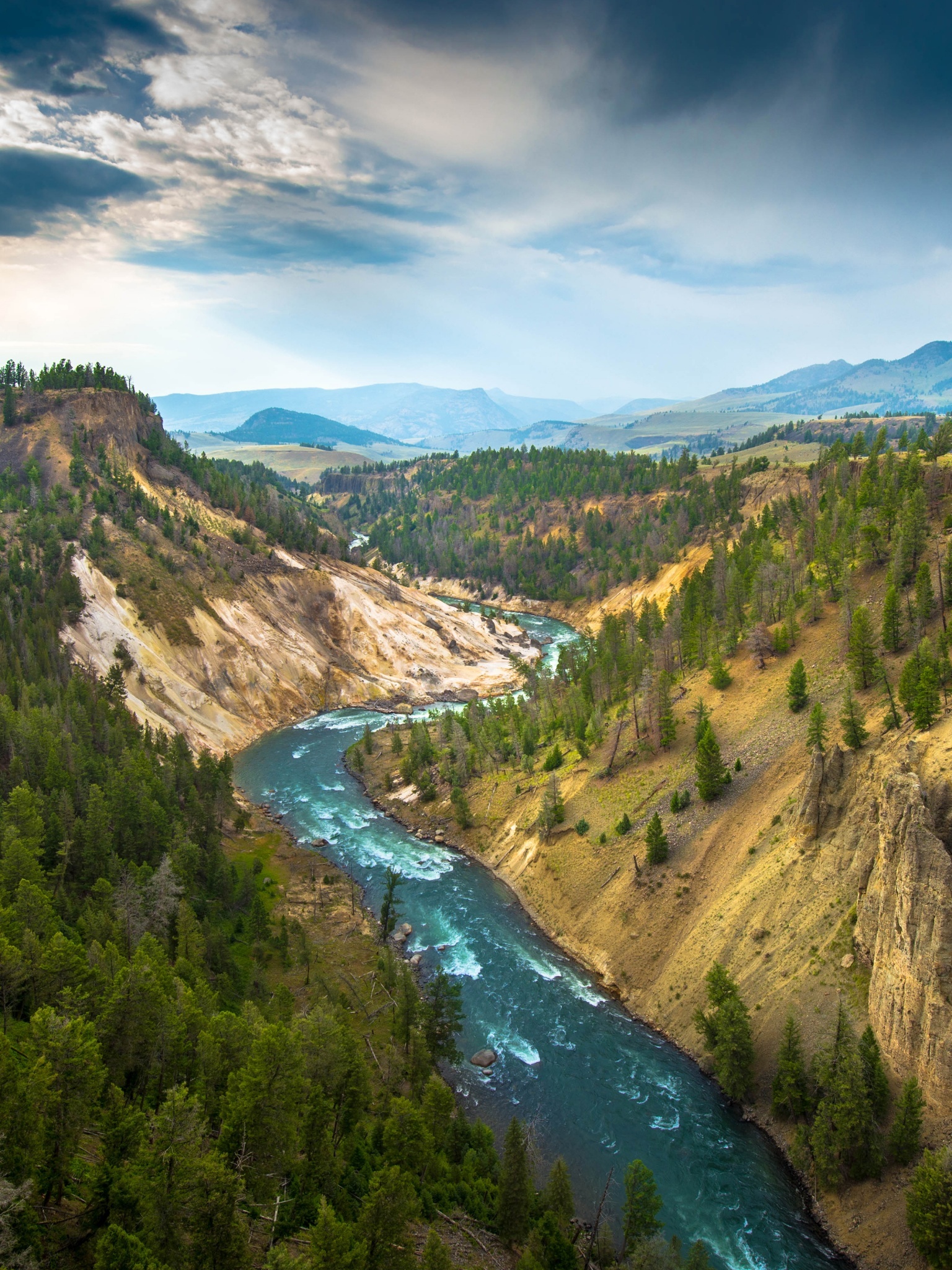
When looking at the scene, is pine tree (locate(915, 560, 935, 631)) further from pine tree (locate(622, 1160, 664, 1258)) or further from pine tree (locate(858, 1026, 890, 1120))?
pine tree (locate(622, 1160, 664, 1258))

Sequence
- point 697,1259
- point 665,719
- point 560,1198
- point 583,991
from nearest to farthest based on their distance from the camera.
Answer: point 697,1259
point 560,1198
point 583,991
point 665,719

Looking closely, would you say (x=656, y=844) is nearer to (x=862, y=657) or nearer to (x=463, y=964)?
(x=463, y=964)

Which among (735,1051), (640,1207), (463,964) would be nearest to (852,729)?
(735,1051)

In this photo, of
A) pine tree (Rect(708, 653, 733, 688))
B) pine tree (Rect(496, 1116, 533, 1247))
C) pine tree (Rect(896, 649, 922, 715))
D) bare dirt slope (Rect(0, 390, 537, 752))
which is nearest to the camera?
pine tree (Rect(496, 1116, 533, 1247))

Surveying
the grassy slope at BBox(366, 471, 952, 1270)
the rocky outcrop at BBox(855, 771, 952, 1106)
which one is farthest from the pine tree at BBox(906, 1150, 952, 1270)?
the rocky outcrop at BBox(855, 771, 952, 1106)

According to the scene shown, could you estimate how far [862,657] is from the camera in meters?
54.3

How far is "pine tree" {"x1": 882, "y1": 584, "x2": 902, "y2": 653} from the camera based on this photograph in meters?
56.2

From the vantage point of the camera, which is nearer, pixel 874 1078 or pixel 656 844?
pixel 874 1078

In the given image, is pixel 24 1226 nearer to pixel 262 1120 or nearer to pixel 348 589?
pixel 262 1120

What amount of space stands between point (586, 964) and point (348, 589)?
3815 inches

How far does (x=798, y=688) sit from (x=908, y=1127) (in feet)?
109

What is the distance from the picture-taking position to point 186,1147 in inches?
925

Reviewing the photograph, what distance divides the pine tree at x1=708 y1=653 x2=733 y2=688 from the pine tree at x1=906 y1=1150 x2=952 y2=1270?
44.3 meters

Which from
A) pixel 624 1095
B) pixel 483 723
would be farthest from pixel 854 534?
pixel 624 1095
